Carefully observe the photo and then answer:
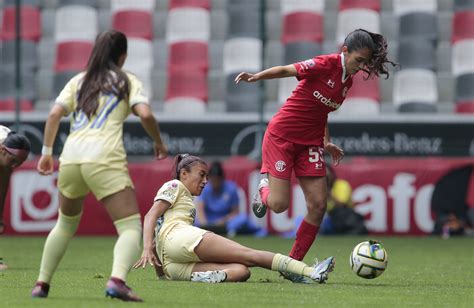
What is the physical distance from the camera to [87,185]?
261 inches

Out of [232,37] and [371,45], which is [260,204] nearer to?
[371,45]

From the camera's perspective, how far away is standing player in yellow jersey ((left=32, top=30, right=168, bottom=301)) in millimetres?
6570

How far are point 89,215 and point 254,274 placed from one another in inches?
279

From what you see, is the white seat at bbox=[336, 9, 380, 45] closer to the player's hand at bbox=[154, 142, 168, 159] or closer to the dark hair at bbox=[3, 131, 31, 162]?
the dark hair at bbox=[3, 131, 31, 162]

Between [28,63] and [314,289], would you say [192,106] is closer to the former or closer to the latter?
[28,63]

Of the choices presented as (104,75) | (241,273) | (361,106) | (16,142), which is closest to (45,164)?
(104,75)

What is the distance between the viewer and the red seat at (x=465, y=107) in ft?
58.1

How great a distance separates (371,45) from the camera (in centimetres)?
871

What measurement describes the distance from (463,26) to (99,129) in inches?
486

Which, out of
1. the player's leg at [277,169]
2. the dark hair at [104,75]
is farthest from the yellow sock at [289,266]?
the dark hair at [104,75]

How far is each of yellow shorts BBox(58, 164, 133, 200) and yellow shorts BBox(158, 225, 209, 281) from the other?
74.5 inches

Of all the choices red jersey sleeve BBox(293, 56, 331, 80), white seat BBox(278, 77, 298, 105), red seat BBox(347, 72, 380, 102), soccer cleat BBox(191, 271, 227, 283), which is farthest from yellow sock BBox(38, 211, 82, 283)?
red seat BBox(347, 72, 380, 102)

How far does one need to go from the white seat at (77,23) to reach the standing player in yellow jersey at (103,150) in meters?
12.0

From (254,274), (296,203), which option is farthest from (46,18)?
(254,274)
